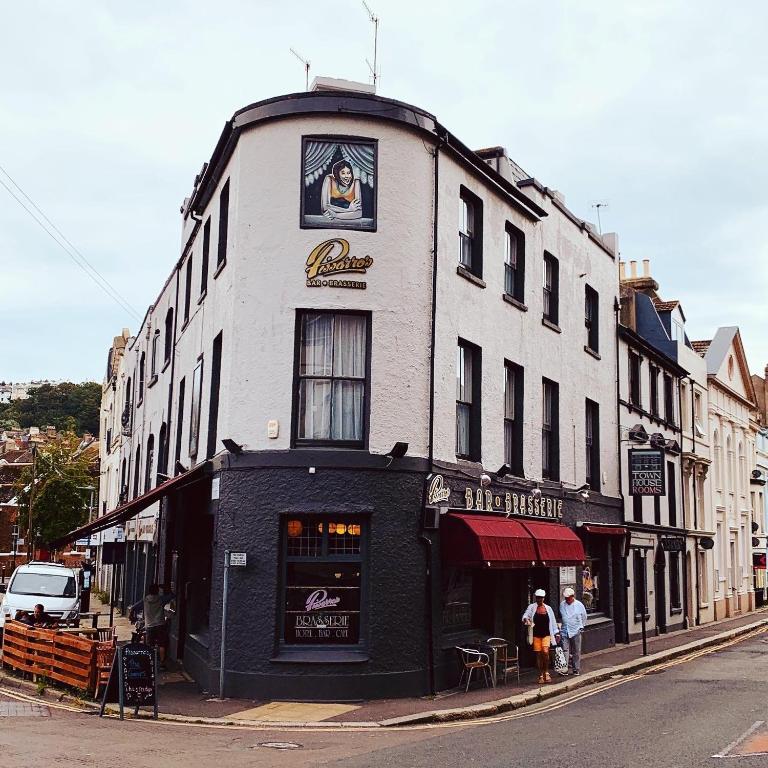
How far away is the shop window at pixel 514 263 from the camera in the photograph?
20.9 m

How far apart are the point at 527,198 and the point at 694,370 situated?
19.1 meters

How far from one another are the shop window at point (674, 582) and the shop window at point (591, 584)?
26.0ft

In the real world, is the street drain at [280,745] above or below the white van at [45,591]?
below

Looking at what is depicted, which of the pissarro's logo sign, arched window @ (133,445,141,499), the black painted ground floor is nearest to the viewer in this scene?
the black painted ground floor

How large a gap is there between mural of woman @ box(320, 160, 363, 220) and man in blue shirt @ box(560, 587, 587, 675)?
29.9 feet

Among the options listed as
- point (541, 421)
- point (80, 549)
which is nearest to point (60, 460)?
point (80, 549)

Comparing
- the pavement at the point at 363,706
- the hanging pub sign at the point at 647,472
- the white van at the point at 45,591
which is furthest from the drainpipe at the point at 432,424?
the white van at the point at 45,591

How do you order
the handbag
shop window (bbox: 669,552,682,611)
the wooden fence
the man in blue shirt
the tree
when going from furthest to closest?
1. the tree
2. shop window (bbox: 669,552,682,611)
3. the handbag
4. the man in blue shirt
5. the wooden fence

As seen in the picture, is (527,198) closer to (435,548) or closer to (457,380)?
(457,380)

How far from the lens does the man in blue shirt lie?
19.0 metres

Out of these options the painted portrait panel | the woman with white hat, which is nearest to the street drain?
the woman with white hat

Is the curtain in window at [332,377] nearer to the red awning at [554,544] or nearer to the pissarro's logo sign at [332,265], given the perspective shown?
the pissarro's logo sign at [332,265]

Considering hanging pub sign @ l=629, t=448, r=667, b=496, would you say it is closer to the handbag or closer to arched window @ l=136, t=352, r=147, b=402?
the handbag

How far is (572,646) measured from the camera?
19.3 meters
